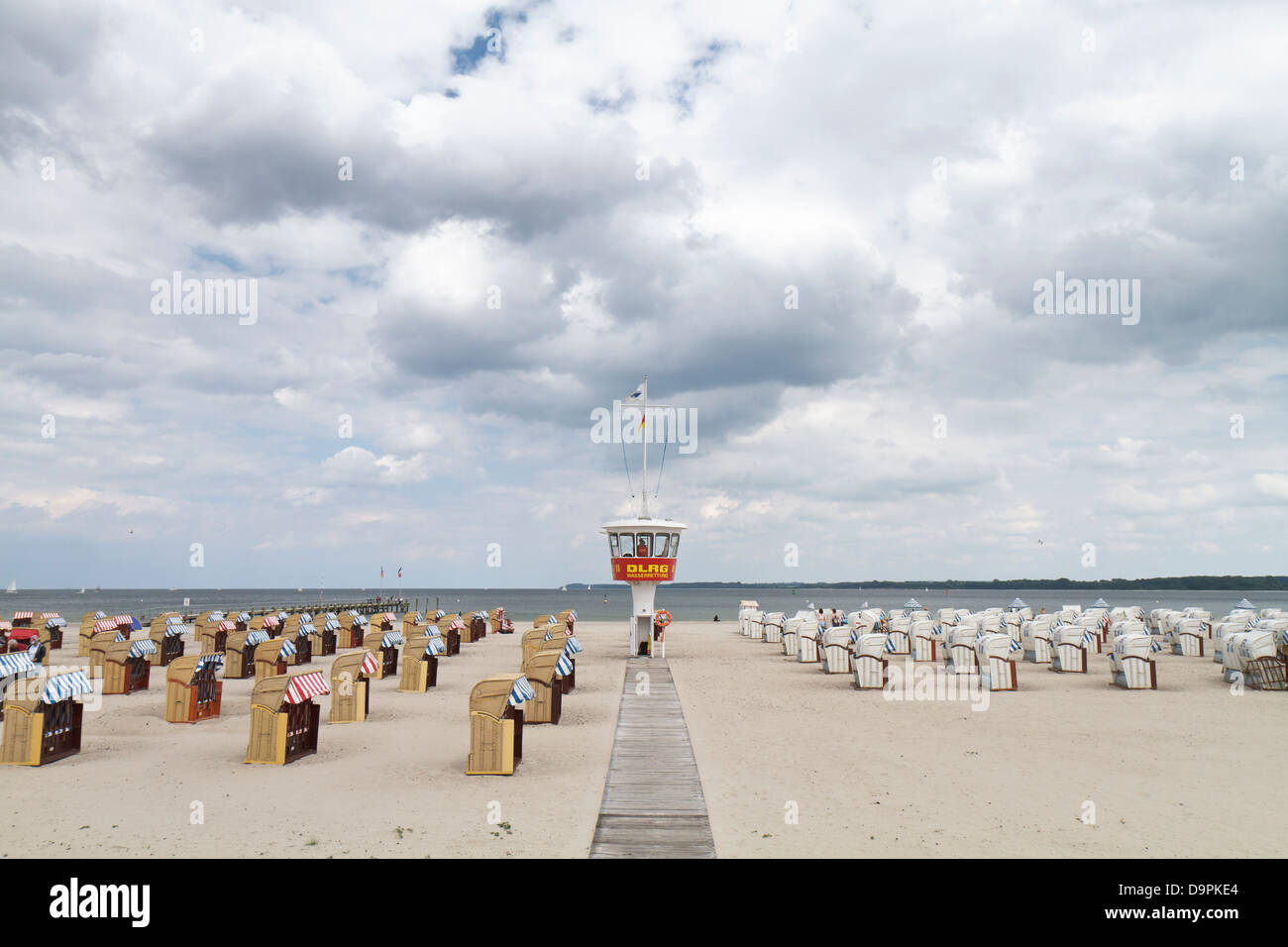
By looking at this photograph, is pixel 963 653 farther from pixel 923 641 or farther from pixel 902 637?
pixel 902 637

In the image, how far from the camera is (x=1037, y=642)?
2950 cm

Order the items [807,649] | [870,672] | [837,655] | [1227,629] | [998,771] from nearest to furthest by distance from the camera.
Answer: [998,771] → [870,672] → [837,655] → [1227,629] → [807,649]

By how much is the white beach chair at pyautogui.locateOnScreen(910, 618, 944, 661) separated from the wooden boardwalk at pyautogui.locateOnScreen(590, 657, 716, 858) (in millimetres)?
15465

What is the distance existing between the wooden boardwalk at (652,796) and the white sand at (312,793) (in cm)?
30

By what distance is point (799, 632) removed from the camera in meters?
32.7

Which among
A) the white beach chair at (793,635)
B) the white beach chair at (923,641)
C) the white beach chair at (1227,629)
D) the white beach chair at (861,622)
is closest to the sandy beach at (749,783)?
the white beach chair at (1227,629)

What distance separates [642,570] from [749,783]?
19.3 metres

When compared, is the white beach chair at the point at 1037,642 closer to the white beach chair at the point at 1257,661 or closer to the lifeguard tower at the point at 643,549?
the white beach chair at the point at 1257,661

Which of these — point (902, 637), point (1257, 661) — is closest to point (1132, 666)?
point (1257, 661)
